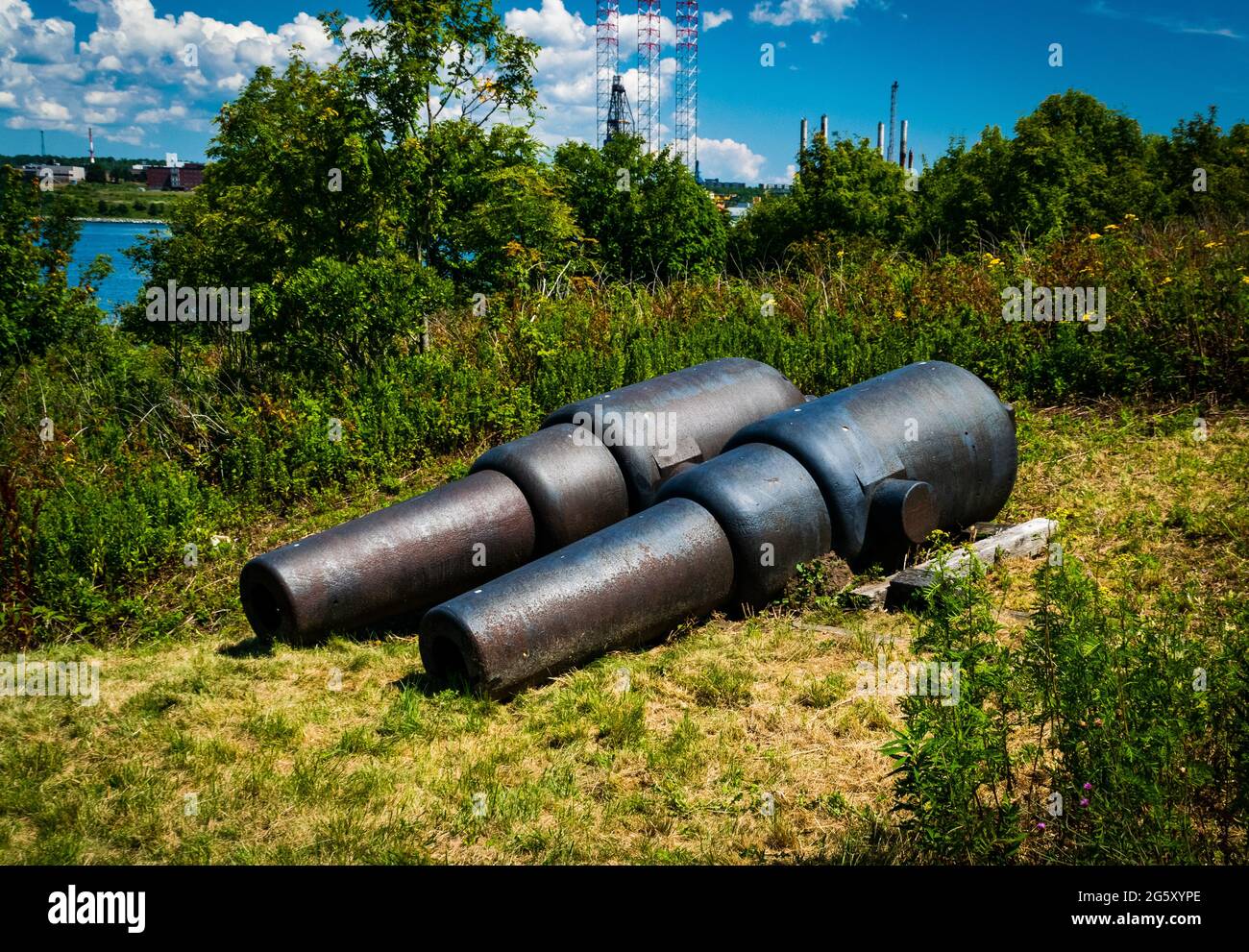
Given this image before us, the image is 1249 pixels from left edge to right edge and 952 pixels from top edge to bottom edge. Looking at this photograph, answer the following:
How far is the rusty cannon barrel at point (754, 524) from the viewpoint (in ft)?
16.5

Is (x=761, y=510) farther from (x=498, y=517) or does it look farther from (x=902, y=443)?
(x=498, y=517)

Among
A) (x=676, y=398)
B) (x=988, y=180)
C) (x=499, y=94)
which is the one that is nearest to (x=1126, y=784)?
(x=676, y=398)

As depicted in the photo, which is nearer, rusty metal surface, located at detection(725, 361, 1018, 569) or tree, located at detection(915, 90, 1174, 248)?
rusty metal surface, located at detection(725, 361, 1018, 569)

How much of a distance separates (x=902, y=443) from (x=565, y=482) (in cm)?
200

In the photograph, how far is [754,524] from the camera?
5.63 metres

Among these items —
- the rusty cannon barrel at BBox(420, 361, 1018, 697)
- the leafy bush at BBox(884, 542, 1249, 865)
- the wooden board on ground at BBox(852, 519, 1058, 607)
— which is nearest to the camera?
the leafy bush at BBox(884, 542, 1249, 865)

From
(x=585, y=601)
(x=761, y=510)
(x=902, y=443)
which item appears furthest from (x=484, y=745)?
(x=902, y=443)

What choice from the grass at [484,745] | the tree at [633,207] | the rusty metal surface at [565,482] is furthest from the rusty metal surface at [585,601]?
the tree at [633,207]

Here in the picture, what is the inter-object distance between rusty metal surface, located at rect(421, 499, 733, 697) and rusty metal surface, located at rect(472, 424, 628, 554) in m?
0.65

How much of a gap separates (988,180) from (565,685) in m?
23.9

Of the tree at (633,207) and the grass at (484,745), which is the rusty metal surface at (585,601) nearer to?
the grass at (484,745)

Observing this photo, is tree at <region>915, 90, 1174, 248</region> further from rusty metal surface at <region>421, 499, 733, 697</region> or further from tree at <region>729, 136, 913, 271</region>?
rusty metal surface at <region>421, 499, 733, 697</region>

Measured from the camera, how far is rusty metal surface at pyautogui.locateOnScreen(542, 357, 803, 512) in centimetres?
641

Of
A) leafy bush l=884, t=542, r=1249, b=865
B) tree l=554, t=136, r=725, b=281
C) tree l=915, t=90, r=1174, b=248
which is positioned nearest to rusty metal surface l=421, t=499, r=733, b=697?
leafy bush l=884, t=542, r=1249, b=865
